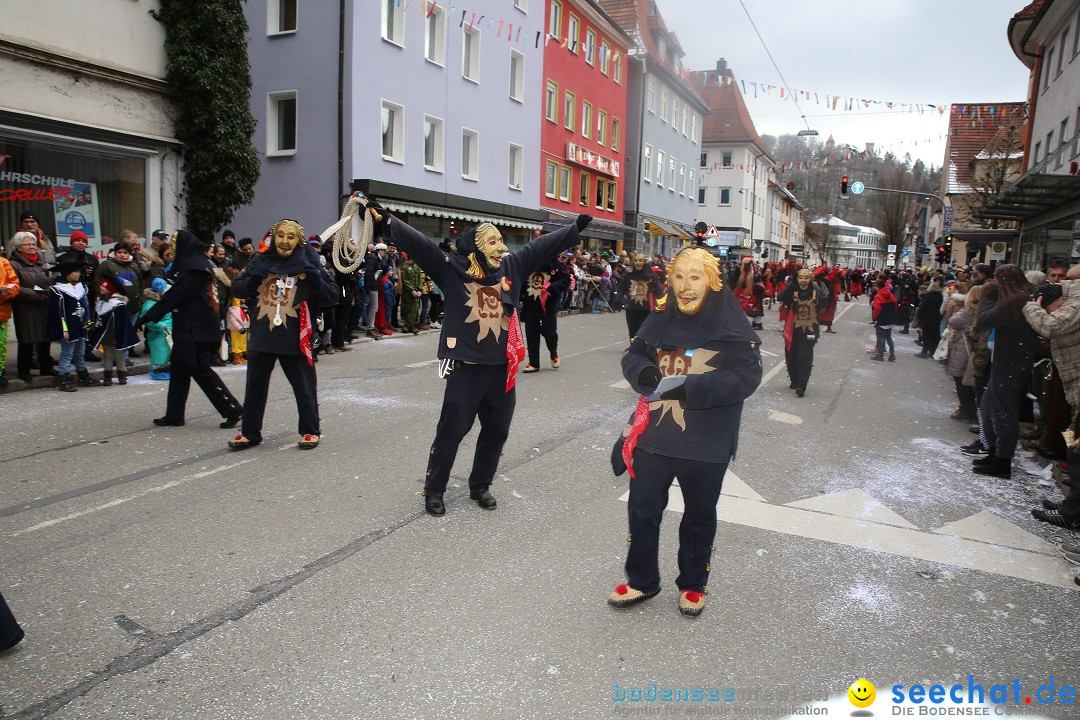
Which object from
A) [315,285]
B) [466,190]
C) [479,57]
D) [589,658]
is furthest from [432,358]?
[479,57]

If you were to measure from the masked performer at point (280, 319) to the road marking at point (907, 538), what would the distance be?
9.92 ft

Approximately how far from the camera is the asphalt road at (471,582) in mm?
3057

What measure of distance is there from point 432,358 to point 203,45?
26.9 feet

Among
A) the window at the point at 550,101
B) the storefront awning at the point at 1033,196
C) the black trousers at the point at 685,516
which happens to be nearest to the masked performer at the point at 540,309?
the black trousers at the point at 685,516

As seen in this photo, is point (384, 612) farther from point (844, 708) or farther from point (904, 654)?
point (904, 654)

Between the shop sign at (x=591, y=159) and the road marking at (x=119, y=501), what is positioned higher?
the shop sign at (x=591, y=159)

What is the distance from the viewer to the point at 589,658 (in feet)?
10.8

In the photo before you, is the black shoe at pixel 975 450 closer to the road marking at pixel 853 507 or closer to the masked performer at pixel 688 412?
the road marking at pixel 853 507

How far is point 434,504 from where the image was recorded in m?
5.03

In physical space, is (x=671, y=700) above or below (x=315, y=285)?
below

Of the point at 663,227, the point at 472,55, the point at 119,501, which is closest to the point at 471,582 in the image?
the point at 119,501

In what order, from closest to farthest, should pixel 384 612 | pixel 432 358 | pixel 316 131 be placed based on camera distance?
pixel 384 612
pixel 432 358
pixel 316 131

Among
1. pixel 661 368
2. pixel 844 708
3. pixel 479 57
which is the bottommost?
pixel 844 708

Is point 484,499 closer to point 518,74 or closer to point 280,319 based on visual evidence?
point 280,319
